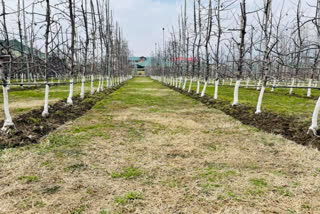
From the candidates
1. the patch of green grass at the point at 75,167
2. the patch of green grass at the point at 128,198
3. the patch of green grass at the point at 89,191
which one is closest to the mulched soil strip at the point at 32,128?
the patch of green grass at the point at 75,167

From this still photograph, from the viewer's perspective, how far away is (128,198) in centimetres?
353

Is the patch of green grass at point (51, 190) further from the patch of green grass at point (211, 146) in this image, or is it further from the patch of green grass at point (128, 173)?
the patch of green grass at point (211, 146)

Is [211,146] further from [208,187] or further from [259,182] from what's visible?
[208,187]

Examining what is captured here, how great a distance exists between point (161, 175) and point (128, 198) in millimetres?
959

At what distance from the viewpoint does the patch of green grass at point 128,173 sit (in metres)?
4.26

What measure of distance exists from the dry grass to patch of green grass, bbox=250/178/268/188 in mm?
17

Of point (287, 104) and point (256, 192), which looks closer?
point (256, 192)

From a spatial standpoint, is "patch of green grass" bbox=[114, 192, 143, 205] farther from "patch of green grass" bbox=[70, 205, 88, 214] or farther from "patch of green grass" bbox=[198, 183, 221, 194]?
"patch of green grass" bbox=[198, 183, 221, 194]

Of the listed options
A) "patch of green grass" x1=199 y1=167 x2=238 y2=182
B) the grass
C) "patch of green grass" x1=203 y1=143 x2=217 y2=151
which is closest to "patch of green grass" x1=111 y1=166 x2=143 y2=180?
"patch of green grass" x1=199 y1=167 x2=238 y2=182

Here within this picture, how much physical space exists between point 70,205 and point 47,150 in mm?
2619

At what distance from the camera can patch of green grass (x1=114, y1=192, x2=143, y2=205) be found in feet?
11.3

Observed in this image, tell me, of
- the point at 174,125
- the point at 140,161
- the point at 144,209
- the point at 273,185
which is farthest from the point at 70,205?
the point at 174,125

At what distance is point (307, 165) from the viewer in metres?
4.85

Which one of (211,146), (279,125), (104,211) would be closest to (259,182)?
(211,146)
